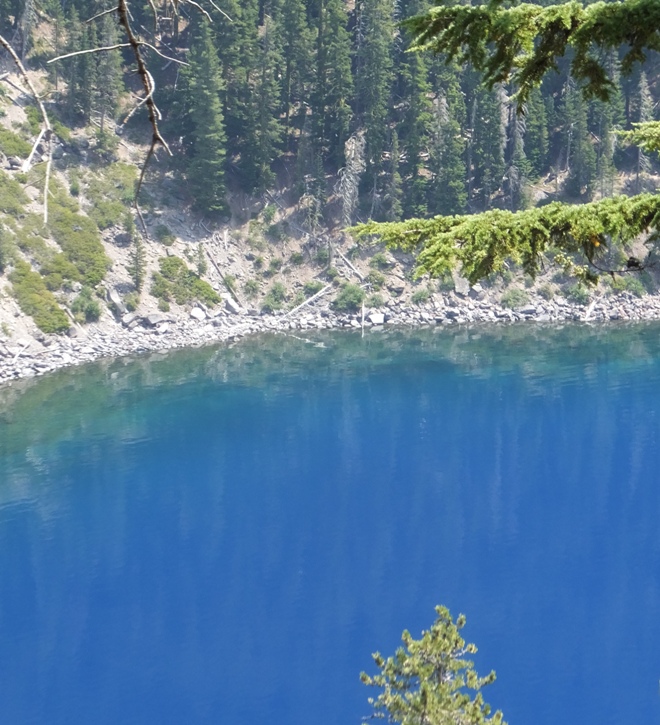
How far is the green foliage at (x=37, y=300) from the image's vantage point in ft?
144

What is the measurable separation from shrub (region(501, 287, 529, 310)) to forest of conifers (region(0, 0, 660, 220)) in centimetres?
724

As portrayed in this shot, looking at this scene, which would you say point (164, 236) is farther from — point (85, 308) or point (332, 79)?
point (332, 79)

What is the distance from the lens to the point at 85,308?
45969mm

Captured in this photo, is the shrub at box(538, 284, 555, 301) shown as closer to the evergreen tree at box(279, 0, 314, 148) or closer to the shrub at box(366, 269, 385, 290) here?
the shrub at box(366, 269, 385, 290)

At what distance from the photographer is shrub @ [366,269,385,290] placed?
174ft

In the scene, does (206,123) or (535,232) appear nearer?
(535,232)

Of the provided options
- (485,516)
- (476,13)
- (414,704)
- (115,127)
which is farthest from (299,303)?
(476,13)

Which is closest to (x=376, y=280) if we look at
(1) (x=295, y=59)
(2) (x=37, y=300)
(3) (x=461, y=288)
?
(3) (x=461, y=288)

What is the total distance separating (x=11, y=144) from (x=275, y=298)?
55.0 feet

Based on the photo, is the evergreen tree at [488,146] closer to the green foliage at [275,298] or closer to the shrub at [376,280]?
the shrub at [376,280]

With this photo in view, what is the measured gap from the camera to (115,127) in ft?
182

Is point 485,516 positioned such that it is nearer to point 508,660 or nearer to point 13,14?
point 508,660

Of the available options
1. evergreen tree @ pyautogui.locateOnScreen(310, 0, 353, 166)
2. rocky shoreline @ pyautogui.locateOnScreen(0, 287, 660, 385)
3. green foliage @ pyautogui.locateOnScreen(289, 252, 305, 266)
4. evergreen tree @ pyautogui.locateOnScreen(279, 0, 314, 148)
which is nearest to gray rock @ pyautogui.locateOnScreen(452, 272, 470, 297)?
rocky shoreline @ pyautogui.locateOnScreen(0, 287, 660, 385)

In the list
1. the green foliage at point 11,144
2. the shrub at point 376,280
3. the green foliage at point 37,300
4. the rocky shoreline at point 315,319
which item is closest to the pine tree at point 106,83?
the green foliage at point 11,144
